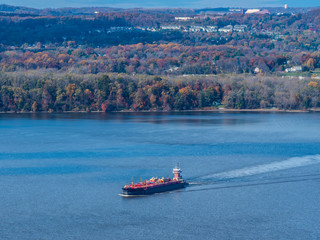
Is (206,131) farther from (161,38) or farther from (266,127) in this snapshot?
(161,38)

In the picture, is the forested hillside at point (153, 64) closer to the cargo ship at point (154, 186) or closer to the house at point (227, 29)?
the house at point (227, 29)

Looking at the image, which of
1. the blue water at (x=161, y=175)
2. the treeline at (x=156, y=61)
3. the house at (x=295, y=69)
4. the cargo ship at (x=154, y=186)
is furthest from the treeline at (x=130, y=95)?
the cargo ship at (x=154, y=186)

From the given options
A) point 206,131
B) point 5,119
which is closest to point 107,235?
point 206,131

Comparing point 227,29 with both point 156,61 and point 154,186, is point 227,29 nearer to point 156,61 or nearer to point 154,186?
point 156,61

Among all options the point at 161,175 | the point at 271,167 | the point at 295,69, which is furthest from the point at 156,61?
the point at 161,175

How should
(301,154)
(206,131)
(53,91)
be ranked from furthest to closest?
1. (53,91)
2. (206,131)
3. (301,154)

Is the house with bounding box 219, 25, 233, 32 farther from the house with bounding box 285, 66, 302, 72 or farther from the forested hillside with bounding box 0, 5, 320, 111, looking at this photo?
the house with bounding box 285, 66, 302, 72
